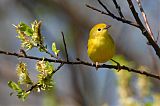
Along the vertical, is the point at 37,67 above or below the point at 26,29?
below

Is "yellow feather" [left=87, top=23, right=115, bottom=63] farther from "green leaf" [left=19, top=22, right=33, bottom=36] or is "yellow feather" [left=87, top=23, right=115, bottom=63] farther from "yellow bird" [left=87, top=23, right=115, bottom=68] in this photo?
"green leaf" [left=19, top=22, right=33, bottom=36]

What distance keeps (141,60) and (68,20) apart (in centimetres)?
124

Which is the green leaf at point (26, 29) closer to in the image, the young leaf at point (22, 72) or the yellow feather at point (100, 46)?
the young leaf at point (22, 72)

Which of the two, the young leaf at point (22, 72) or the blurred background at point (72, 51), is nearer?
the young leaf at point (22, 72)

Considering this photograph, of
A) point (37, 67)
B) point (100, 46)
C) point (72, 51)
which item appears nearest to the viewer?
point (37, 67)

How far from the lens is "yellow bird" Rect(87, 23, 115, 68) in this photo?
2.60m

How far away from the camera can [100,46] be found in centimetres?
278

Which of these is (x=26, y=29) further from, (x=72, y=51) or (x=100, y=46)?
(x=72, y=51)

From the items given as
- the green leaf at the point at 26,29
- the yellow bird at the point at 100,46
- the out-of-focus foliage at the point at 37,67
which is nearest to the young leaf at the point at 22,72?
the out-of-focus foliage at the point at 37,67

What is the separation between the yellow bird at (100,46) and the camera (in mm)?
2602

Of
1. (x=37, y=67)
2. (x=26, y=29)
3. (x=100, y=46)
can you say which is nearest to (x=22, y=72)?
(x=37, y=67)

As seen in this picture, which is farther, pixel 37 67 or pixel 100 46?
pixel 100 46

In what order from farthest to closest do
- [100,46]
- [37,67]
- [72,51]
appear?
[72,51], [100,46], [37,67]

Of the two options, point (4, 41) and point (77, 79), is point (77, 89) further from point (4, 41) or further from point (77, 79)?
point (4, 41)
